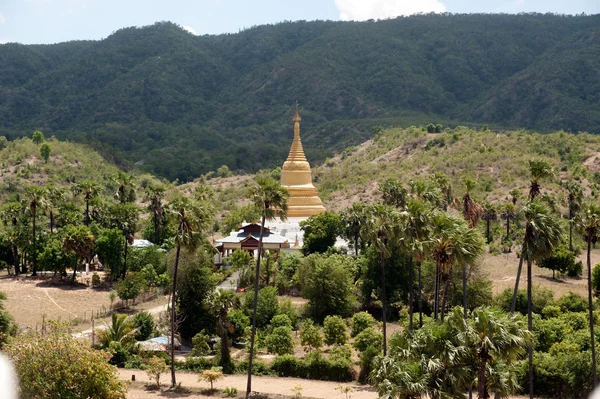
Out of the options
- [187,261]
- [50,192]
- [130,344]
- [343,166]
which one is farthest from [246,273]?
[343,166]

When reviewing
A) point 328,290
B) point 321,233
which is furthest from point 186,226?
point 321,233

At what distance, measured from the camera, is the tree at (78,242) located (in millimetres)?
56000

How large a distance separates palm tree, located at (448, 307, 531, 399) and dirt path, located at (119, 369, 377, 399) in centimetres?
1125

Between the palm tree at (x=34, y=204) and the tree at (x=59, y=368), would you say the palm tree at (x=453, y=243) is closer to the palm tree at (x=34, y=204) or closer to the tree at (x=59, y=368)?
the tree at (x=59, y=368)

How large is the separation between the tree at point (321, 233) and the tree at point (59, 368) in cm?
3517

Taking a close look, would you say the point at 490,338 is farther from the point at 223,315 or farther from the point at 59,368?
the point at 223,315

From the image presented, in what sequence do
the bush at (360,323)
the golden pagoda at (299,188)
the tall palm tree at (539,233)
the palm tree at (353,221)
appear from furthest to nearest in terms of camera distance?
the golden pagoda at (299,188) → the palm tree at (353,221) → the bush at (360,323) → the tall palm tree at (539,233)

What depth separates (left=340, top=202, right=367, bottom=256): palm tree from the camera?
60.3 m

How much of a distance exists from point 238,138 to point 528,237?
523 ft

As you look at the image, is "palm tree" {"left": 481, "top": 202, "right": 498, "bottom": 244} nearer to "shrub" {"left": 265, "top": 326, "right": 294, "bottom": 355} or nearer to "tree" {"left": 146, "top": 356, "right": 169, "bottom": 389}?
"shrub" {"left": 265, "top": 326, "right": 294, "bottom": 355}

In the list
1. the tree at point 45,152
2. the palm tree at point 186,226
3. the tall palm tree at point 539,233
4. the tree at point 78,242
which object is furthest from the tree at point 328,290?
the tree at point 45,152

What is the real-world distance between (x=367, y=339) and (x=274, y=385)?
5794mm

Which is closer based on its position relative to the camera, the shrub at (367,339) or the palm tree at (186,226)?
the palm tree at (186,226)

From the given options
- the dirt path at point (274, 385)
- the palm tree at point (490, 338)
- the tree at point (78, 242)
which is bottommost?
the dirt path at point (274, 385)
